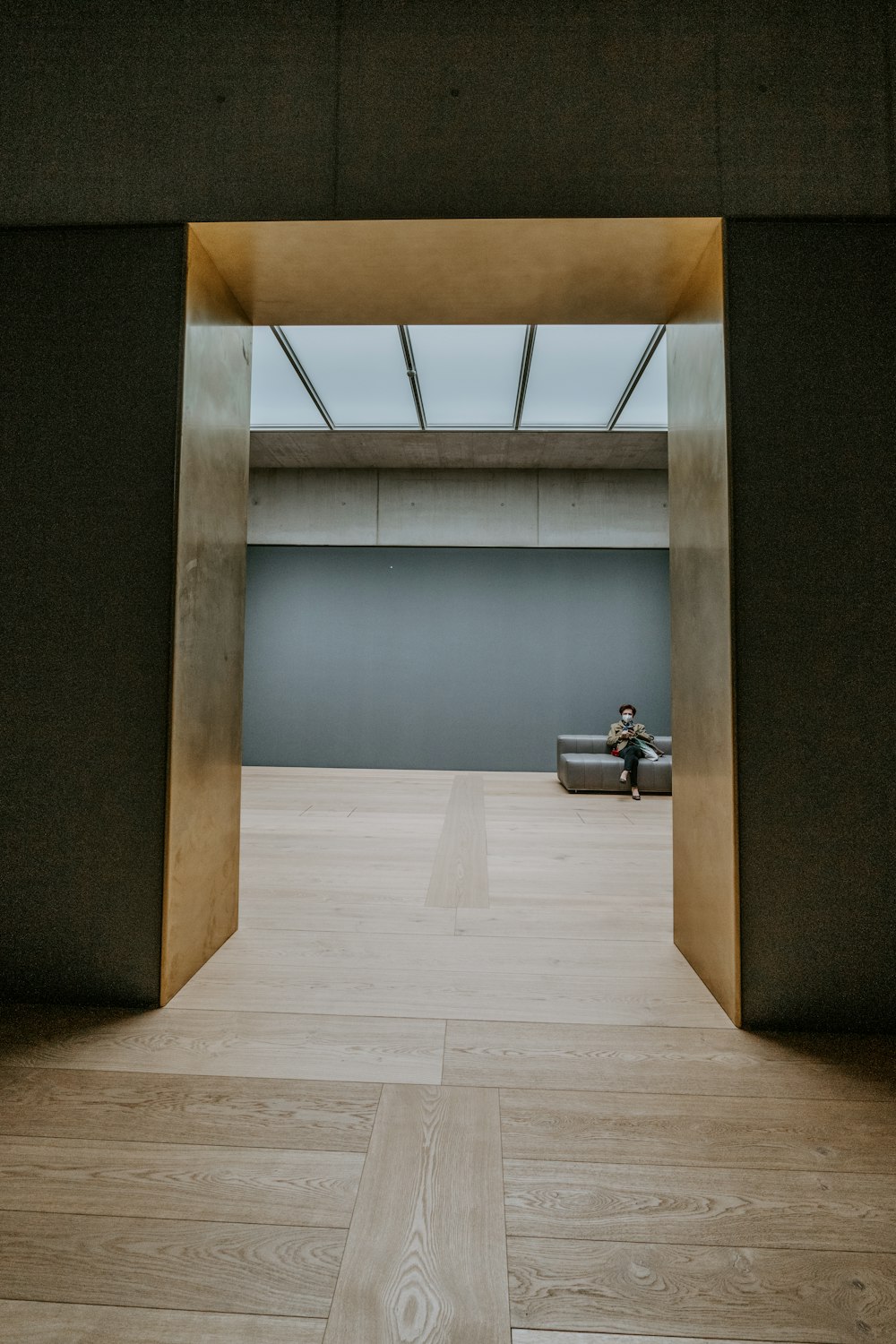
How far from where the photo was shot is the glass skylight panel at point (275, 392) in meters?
6.30

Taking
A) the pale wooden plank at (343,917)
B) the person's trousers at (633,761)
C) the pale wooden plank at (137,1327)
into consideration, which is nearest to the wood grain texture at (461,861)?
the pale wooden plank at (343,917)

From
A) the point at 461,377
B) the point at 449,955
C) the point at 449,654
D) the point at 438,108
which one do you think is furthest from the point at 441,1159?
the point at 449,654

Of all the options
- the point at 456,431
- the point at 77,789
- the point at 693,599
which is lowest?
the point at 77,789

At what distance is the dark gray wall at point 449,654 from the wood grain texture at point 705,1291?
907cm

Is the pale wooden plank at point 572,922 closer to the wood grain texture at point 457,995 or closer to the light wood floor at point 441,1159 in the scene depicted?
the light wood floor at point 441,1159

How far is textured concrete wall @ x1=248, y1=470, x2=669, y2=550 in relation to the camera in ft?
34.7

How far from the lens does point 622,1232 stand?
1422 mm

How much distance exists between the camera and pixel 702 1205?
149cm

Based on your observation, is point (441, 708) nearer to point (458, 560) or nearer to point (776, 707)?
point (458, 560)

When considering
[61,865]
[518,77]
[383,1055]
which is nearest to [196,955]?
[61,865]

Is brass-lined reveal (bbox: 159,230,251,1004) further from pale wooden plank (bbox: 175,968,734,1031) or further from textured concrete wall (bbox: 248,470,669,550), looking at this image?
textured concrete wall (bbox: 248,470,669,550)

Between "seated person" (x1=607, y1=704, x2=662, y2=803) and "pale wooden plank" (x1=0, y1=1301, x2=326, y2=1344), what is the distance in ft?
22.3

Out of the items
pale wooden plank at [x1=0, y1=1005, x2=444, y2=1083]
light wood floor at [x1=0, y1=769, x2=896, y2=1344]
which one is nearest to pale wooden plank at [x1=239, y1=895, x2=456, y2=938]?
light wood floor at [x1=0, y1=769, x2=896, y2=1344]

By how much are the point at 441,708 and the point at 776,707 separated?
8.27 meters
